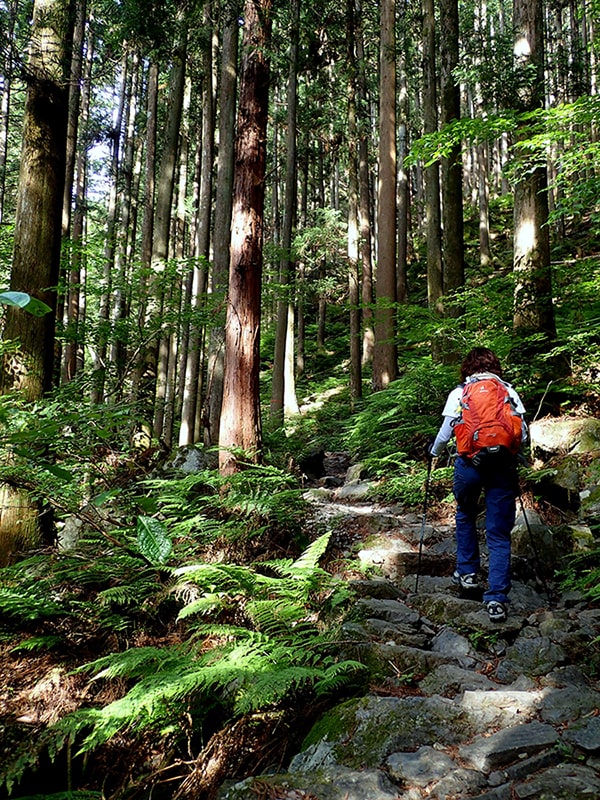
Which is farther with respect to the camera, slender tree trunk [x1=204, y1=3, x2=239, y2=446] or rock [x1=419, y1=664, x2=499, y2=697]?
slender tree trunk [x1=204, y1=3, x2=239, y2=446]

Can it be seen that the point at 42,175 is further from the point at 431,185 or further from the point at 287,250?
the point at 431,185

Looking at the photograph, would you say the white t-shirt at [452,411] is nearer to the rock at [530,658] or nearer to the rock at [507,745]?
the rock at [530,658]

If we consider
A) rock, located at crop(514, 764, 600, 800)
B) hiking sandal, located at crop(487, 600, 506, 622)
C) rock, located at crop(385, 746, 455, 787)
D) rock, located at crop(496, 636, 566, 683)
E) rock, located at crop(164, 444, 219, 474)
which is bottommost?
rock, located at crop(385, 746, 455, 787)

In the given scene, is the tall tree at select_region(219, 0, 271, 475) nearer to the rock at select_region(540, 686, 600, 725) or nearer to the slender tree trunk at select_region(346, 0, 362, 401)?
the rock at select_region(540, 686, 600, 725)

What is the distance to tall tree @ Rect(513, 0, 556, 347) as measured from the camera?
25.6 ft

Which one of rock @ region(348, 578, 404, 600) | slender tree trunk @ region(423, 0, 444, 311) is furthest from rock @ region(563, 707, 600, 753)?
slender tree trunk @ region(423, 0, 444, 311)

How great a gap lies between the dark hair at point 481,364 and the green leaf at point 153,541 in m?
3.40

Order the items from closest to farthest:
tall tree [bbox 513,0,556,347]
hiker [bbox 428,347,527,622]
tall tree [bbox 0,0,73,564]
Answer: hiker [bbox 428,347,527,622] → tall tree [bbox 0,0,73,564] → tall tree [bbox 513,0,556,347]

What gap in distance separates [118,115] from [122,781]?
64.8 feet

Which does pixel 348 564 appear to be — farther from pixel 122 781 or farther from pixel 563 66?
pixel 563 66

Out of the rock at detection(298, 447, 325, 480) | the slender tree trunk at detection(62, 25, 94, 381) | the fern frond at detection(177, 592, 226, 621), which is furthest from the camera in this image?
the rock at detection(298, 447, 325, 480)

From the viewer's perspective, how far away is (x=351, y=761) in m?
2.48

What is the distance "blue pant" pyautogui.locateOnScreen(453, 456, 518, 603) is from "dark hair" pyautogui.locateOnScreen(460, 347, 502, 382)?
31.3 inches

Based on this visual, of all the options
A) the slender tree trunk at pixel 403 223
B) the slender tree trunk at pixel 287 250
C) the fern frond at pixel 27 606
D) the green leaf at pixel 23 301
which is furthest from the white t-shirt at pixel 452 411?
the slender tree trunk at pixel 403 223
